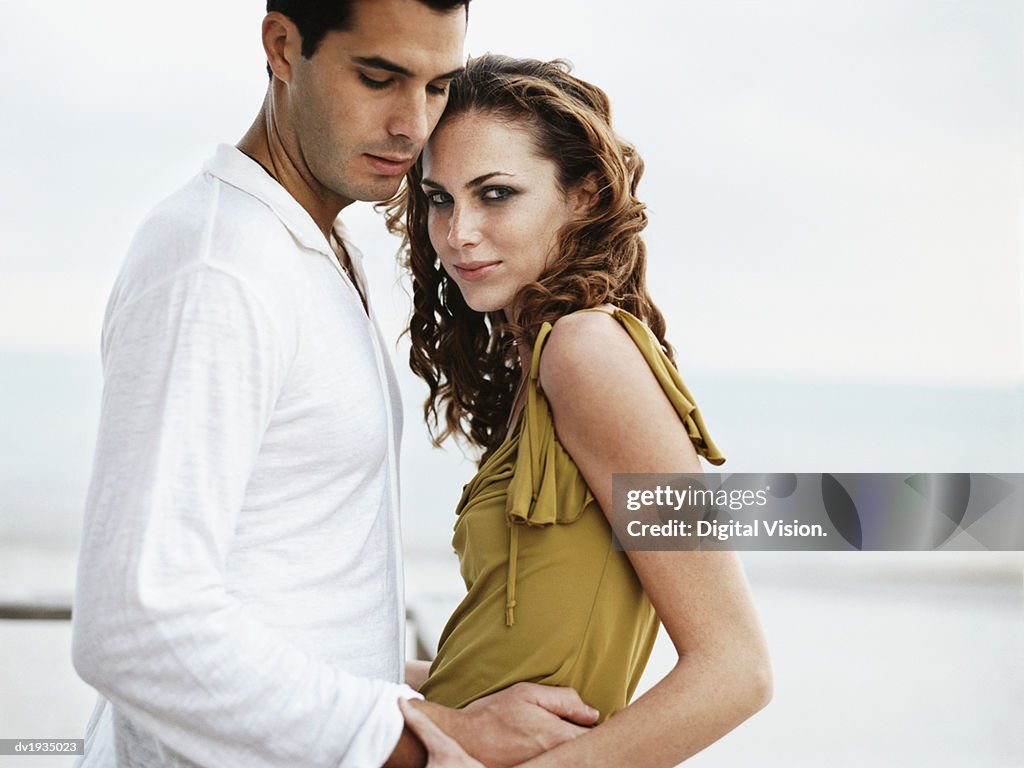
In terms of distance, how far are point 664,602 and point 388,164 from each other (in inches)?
26.4

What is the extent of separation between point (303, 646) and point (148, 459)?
0.32 meters

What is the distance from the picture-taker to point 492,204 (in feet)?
5.16

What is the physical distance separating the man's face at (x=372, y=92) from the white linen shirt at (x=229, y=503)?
0.13m

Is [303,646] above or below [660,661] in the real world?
above

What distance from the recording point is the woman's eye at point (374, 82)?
1285mm

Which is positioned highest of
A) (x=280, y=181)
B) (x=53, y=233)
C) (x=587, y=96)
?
(x=587, y=96)

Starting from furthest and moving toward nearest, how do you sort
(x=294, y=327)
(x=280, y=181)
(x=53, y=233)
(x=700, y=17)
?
(x=700, y=17) → (x=53, y=233) → (x=280, y=181) → (x=294, y=327)

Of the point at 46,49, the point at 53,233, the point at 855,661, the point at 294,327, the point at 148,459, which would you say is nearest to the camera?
the point at 148,459

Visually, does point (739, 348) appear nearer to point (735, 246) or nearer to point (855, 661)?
point (735, 246)

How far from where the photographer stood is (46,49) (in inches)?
304

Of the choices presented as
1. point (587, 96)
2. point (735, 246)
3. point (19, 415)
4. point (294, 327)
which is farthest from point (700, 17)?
point (294, 327)

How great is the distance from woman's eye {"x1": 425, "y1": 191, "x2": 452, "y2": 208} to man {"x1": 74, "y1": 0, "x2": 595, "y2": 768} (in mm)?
195

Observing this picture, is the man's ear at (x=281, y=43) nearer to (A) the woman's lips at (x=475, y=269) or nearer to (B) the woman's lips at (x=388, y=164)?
(B) the woman's lips at (x=388, y=164)

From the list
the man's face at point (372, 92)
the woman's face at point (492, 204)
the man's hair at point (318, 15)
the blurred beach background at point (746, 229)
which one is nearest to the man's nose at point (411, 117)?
the man's face at point (372, 92)
